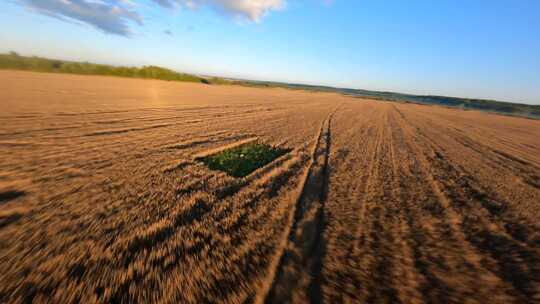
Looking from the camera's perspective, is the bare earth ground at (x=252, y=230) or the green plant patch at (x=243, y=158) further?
the green plant patch at (x=243, y=158)

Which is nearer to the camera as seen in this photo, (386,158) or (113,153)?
(113,153)

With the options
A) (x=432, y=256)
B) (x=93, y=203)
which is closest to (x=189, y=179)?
(x=93, y=203)

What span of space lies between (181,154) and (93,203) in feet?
7.85

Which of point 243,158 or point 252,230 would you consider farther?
point 243,158

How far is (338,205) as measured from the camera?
3.46 m

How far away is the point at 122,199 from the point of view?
3.12m

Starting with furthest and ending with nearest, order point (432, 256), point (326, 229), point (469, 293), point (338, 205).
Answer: point (338, 205)
point (326, 229)
point (432, 256)
point (469, 293)

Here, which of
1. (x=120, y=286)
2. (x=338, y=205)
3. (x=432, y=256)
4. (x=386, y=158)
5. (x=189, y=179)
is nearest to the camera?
(x=120, y=286)

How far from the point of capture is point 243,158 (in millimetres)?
5301

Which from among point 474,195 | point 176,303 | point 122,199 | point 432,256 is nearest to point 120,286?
point 176,303

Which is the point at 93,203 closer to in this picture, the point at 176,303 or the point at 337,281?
the point at 176,303

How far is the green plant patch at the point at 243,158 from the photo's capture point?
4652mm

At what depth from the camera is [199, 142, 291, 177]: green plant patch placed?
15.3ft

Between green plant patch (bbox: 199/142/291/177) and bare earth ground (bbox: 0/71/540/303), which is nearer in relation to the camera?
bare earth ground (bbox: 0/71/540/303)
